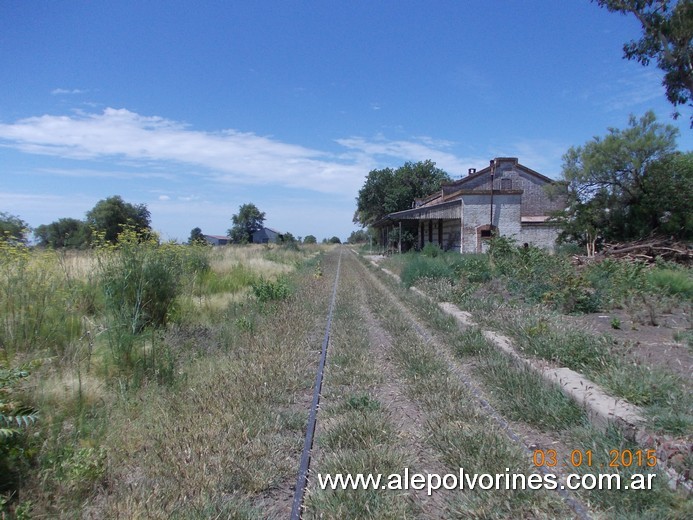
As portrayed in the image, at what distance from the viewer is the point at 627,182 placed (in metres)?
23.7

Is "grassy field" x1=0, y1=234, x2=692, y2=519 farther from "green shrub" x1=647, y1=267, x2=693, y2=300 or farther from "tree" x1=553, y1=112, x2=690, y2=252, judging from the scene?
"tree" x1=553, y1=112, x2=690, y2=252

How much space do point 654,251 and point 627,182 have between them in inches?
358

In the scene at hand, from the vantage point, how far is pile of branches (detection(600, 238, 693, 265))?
15.7 meters

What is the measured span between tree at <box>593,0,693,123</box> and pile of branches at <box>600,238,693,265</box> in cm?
686

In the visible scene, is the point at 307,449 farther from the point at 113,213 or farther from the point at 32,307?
the point at 113,213

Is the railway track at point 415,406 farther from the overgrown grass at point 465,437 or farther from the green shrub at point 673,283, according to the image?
the green shrub at point 673,283

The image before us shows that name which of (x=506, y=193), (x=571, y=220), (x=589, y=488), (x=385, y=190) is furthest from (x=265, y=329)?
(x=385, y=190)

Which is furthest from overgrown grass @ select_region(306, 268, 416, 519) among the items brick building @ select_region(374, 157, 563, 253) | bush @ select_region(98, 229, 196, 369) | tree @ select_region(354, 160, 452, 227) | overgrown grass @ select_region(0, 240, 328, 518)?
tree @ select_region(354, 160, 452, 227)

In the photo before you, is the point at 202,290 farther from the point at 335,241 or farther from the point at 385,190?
the point at 335,241

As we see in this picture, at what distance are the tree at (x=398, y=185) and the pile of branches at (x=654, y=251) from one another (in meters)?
39.0

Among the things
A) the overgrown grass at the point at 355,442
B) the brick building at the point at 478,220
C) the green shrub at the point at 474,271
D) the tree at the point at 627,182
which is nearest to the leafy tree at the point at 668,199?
the tree at the point at 627,182

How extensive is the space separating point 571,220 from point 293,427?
1007 inches

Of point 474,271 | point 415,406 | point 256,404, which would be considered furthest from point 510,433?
point 474,271

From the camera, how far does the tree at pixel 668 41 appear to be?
17250 millimetres
